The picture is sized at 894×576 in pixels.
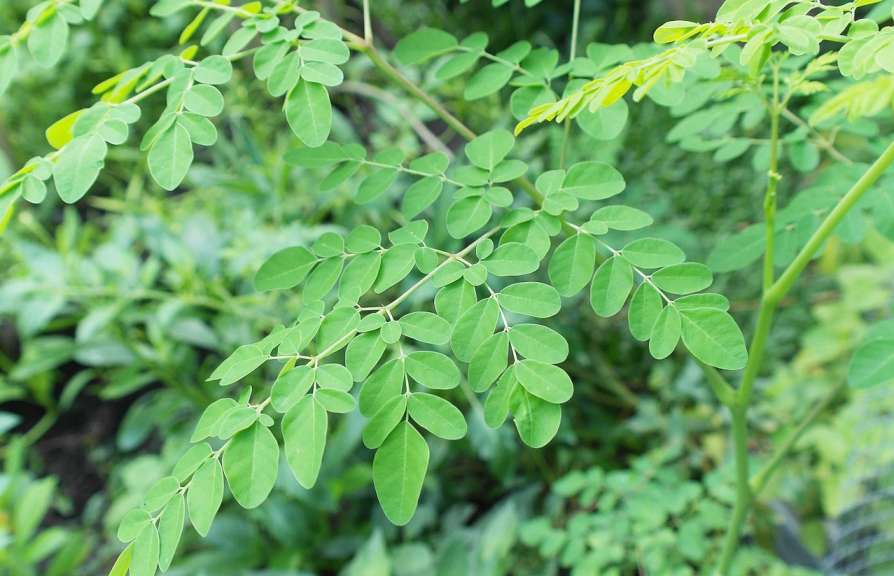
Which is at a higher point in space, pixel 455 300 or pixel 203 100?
pixel 203 100

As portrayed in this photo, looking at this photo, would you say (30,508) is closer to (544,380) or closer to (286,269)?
(286,269)

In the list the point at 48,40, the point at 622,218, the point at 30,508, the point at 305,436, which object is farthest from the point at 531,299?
the point at 30,508

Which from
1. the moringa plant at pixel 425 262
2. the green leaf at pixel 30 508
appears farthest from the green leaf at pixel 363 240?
the green leaf at pixel 30 508

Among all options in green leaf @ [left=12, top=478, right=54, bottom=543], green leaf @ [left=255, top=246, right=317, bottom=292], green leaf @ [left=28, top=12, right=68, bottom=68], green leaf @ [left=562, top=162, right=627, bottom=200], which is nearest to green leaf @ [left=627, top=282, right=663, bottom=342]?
green leaf @ [left=562, top=162, right=627, bottom=200]

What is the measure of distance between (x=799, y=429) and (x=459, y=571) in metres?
0.76

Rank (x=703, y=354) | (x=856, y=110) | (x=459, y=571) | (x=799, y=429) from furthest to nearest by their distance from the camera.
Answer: (x=459, y=571) → (x=799, y=429) → (x=703, y=354) → (x=856, y=110)

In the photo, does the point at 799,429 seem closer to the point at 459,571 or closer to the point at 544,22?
the point at 459,571

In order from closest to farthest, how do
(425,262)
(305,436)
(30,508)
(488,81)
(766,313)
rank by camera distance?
(305,436) < (425,262) < (766,313) < (488,81) < (30,508)

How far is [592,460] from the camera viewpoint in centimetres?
185

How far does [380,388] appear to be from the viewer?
68cm

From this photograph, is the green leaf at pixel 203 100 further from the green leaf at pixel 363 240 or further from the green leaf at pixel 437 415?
the green leaf at pixel 437 415

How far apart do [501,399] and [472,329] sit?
7cm

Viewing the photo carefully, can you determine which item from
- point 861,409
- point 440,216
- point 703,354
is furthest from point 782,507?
point 703,354

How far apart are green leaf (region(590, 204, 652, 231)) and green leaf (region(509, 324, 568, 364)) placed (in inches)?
5.6
